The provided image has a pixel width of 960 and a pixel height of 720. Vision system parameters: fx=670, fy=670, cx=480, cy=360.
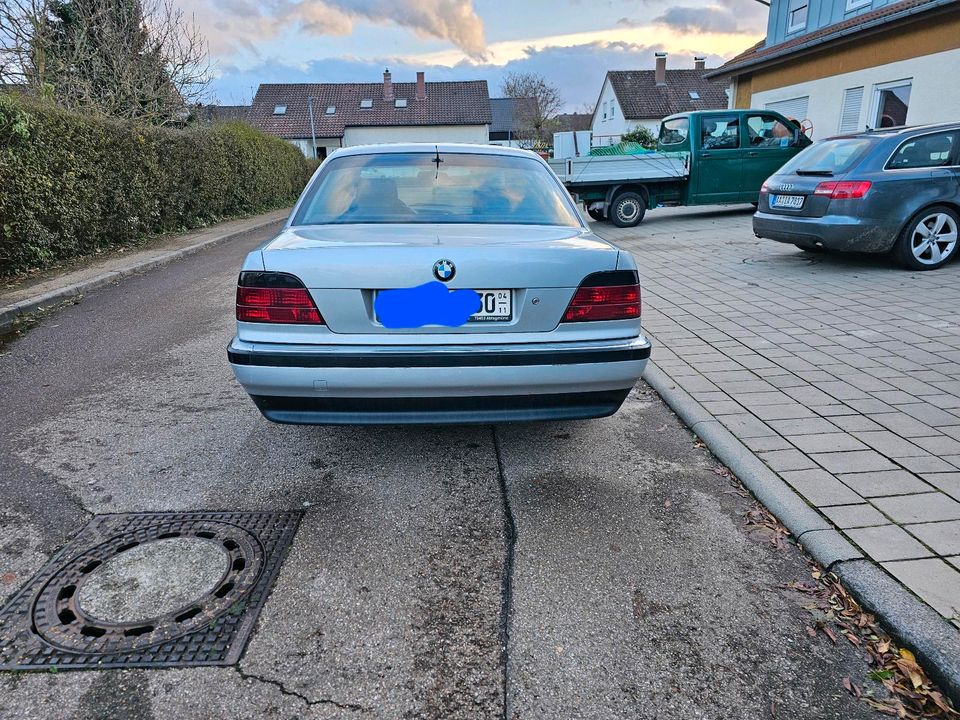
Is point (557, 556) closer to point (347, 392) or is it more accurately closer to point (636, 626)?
point (636, 626)

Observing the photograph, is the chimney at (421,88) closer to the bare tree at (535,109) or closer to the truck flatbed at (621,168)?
the bare tree at (535,109)

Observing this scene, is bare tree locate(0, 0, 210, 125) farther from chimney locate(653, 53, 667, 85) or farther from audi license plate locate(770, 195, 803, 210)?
chimney locate(653, 53, 667, 85)

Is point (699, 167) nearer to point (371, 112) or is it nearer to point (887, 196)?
point (887, 196)

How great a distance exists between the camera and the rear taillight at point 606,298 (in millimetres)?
3084

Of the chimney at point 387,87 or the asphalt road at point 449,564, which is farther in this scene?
the chimney at point 387,87

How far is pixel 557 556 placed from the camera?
275 cm

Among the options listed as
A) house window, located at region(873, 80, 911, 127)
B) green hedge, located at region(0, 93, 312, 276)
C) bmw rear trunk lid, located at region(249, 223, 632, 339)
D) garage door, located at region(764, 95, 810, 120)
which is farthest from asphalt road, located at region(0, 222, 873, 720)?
garage door, located at region(764, 95, 810, 120)

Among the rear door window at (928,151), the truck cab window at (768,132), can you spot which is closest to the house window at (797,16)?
the truck cab window at (768,132)

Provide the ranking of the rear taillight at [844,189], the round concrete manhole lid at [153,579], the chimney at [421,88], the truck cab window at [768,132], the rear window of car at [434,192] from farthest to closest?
1. the chimney at [421,88]
2. the truck cab window at [768,132]
3. the rear taillight at [844,189]
4. the rear window of car at [434,192]
5. the round concrete manhole lid at [153,579]

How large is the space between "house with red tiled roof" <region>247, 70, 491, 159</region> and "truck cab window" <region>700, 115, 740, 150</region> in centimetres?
4073

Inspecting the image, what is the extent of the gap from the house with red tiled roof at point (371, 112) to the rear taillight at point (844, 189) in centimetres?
4655

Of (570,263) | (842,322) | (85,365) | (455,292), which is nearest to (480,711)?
(455,292)

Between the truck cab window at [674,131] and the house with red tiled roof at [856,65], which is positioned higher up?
the house with red tiled roof at [856,65]

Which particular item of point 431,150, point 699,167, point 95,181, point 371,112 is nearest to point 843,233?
point 431,150
